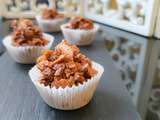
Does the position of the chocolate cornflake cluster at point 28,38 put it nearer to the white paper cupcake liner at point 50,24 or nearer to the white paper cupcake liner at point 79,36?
the white paper cupcake liner at point 79,36

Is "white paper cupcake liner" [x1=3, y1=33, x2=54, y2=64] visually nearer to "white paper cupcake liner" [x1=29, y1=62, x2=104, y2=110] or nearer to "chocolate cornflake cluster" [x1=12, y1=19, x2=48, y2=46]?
"chocolate cornflake cluster" [x1=12, y1=19, x2=48, y2=46]

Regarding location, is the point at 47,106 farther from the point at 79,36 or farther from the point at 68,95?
the point at 79,36

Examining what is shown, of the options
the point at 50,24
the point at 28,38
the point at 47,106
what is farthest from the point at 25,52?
the point at 50,24

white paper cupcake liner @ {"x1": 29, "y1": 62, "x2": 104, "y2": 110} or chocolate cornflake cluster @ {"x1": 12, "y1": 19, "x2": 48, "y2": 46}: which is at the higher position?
chocolate cornflake cluster @ {"x1": 12, "y1": 19, "x2": 48, "y2": 46}

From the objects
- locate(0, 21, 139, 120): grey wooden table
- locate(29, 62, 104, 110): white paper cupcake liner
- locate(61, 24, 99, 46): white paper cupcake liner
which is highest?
locate(61, 24, 99, 46): white paper cupcake liner

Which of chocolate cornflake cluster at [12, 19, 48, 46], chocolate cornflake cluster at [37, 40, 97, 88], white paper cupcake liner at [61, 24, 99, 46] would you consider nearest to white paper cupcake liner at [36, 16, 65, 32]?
white paper cupcake liner at [61, 24, 99, 46]

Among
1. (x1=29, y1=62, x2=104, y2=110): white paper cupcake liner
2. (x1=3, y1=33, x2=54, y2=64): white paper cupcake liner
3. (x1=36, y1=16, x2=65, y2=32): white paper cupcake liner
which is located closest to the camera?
(x1=29, y1=62, x2=104, y2=110): white paper cupcake liner

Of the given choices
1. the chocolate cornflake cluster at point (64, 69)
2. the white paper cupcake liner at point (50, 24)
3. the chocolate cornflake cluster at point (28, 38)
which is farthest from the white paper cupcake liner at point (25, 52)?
the white paper cupcake liner at point (50, 24)
